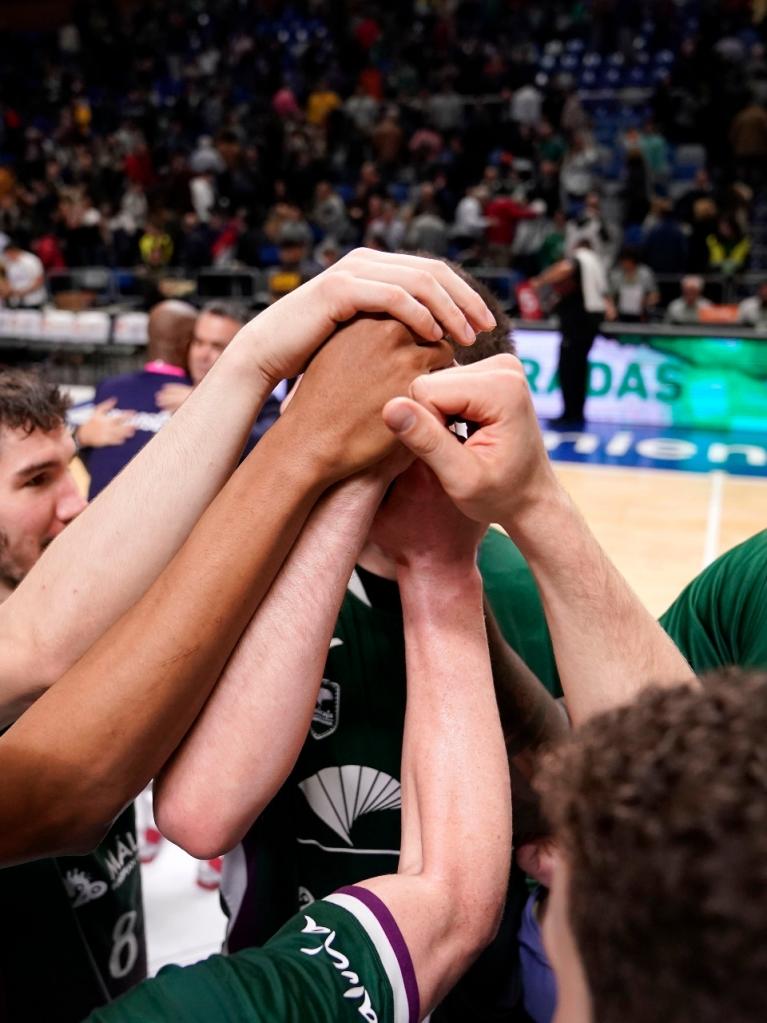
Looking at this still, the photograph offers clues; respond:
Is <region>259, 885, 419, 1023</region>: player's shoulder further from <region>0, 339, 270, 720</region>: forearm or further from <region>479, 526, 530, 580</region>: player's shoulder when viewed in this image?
<region>479, 526, 530, 580</region>: player's shoulder

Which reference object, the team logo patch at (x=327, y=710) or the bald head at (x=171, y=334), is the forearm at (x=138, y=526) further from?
the bald head at (x=171, y=334)

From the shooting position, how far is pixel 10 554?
183 cm

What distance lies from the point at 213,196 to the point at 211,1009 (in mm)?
14866

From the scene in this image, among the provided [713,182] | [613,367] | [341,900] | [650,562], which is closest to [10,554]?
[341,900]

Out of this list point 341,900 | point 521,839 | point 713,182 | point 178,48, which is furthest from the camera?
point 178,48

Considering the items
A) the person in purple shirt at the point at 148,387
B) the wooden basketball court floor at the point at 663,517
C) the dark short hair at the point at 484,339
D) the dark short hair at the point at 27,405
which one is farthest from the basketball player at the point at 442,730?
the wooden basketball court floor at the point at 663,517

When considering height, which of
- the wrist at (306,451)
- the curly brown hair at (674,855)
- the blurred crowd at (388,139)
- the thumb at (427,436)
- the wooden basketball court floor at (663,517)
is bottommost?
the wooden basketball court floor at (663,517)

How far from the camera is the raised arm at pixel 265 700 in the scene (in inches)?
43.0

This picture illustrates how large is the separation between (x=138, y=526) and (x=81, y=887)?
848 millimetres

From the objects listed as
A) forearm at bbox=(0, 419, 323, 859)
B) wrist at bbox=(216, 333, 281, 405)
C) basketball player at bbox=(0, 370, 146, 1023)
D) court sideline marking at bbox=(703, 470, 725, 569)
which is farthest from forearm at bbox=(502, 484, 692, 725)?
court sideline marking at bbox=(703, 470, 725, 569)

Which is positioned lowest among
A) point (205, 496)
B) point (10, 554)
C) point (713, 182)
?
point (713, 182)

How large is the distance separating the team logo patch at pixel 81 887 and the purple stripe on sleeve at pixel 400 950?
0.85 meters

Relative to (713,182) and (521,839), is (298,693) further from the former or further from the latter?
(713,182)

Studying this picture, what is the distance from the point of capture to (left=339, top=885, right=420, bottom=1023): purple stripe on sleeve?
39.6 inches
